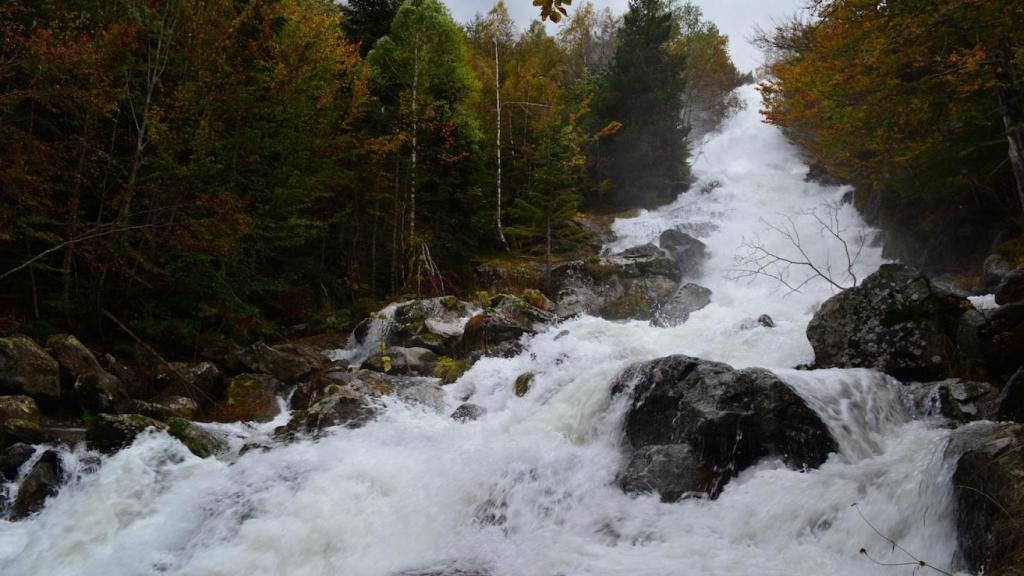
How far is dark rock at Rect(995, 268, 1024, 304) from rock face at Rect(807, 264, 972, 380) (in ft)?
1.12

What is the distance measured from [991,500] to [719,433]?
225cm

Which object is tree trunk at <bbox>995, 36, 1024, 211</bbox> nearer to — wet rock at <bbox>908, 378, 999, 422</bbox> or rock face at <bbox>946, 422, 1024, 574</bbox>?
wet rock at <bbox>908, 378, 999, 422</bbox>

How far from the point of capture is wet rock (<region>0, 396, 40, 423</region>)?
22.7ft

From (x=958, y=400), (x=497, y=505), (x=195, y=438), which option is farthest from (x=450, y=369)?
(x=958, y=400)

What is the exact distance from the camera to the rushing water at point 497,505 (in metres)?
4.45

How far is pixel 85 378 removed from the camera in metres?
8.12

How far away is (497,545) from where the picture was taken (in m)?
5.12

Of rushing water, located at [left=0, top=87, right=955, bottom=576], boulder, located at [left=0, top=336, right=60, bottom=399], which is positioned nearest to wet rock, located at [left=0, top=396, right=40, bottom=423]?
boulder, located at [left=0, top=336, right=60, bottom=399]

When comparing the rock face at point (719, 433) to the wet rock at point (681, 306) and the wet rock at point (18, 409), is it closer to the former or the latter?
the wet rock at point (681, 306)

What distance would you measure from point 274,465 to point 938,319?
8236 mm

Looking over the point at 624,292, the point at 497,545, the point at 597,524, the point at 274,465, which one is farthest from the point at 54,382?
the point at 624,292

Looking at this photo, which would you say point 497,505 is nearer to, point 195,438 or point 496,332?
point 195,438

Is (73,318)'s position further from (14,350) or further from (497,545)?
(497,545)

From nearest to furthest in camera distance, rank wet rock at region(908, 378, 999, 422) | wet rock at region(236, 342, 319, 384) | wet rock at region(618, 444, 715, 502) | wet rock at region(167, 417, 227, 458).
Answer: wet rock at region(618, 444, 715, 502) → wet rock at region(908, 378, 999, 422) → wet rock at region(167, 417, 227, 458) → wet rock at region(236, 342, 319, 384)
